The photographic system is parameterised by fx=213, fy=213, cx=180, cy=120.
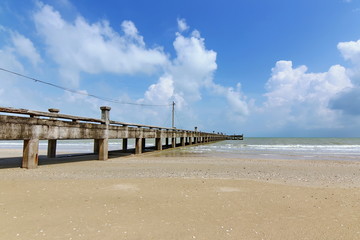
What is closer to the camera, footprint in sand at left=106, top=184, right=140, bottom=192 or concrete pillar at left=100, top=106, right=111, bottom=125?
footprint in sand at left=106, top=184, right=140, bottom=192

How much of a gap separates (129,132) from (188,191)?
453 inches

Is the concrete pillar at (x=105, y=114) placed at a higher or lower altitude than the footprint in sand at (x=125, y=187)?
higher

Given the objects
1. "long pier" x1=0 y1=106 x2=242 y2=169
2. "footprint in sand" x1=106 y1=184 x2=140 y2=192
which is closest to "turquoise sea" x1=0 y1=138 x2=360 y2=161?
"long pier" x1=0 y1=106 x2=242 y2=169

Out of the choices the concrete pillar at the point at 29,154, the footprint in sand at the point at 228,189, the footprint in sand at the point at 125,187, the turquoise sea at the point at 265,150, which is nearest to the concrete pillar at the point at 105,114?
the concrete pillar at the point at 29,154

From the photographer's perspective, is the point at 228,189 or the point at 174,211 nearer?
the point at 174,211

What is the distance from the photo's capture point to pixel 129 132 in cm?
1656

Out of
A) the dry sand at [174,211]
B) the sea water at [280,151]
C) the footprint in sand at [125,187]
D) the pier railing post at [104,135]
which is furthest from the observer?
the sea water at [280,151]

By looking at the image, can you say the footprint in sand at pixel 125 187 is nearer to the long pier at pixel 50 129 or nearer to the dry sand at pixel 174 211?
the dry sand at pixel 174 211

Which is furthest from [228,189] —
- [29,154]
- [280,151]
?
[280,151]

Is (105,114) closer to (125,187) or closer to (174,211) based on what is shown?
(125,187)

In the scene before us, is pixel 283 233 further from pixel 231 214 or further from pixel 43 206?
pixel 43 206

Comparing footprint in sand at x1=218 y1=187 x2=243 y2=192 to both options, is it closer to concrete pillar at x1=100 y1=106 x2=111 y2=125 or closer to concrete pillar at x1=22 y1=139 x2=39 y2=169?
concrete pillar at x1=22 y1=139 x2=39 y2=169

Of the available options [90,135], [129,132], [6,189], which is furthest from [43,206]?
[129,132]

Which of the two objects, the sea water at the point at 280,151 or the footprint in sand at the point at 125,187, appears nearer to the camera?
the footprint in sand at the point at 125,187
